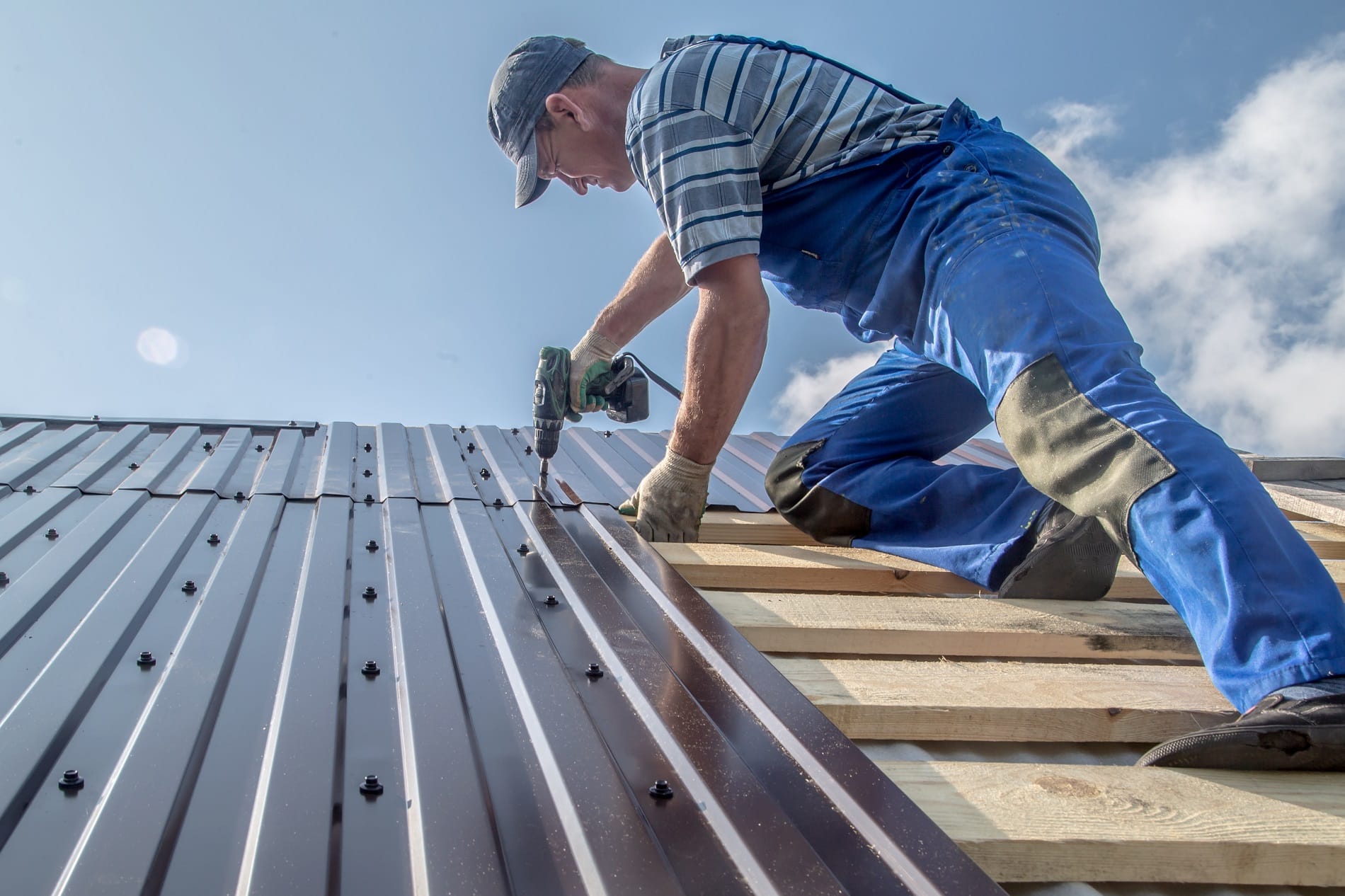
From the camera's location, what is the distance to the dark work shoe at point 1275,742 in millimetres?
1472

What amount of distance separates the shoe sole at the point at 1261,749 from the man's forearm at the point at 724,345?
136 cm

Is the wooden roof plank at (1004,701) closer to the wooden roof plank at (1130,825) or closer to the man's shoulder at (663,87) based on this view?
the wooden roof plank at (1130,825)

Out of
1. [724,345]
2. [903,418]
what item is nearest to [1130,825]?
[724,345]

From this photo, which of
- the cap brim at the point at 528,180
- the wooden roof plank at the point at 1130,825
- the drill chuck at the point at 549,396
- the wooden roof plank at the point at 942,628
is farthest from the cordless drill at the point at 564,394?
the wooden roof plank at the point at 1130,825

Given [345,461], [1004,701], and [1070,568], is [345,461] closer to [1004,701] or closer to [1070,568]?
[1070,568]

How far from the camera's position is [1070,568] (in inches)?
91.9

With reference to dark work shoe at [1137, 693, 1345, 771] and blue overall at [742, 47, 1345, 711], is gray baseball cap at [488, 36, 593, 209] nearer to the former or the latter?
blue overall at [742, 47, 1345, 711]

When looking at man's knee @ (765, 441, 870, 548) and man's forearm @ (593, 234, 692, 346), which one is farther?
man's forearm @ (593, 234, 692, 346)

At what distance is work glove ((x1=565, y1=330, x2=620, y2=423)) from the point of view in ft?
10.9

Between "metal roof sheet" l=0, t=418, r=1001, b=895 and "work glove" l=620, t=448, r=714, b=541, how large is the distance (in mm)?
218

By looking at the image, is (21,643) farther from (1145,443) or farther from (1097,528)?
(1097,528)

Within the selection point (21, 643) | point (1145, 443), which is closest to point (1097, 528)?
point (1145, 443)

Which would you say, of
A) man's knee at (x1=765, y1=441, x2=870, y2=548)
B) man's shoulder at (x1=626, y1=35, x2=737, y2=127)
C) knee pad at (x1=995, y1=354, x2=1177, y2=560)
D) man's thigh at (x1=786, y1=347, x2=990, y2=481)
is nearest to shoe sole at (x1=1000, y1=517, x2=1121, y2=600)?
knee pad at (x1=995, y1=354, x2=1177, y2=560)

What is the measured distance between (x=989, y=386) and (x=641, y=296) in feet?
5.09
